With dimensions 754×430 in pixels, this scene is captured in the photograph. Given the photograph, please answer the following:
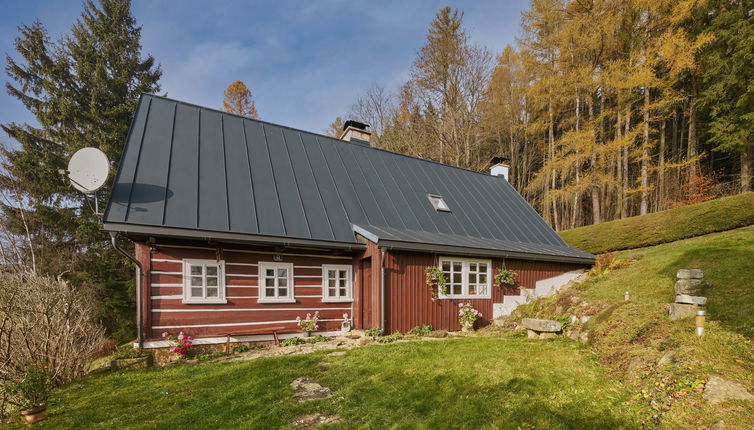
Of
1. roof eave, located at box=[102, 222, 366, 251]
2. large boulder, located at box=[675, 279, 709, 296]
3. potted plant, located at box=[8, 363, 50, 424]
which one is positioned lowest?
potted plant, located at box=[8, 363, 50, 424]

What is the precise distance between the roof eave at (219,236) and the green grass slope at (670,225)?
10.9 metres

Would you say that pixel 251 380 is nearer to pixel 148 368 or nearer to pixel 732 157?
pixel 148 368

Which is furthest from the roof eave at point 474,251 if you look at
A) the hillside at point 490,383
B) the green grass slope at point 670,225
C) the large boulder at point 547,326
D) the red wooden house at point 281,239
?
the green grass slope at point 670,225

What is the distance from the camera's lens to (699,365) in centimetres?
371

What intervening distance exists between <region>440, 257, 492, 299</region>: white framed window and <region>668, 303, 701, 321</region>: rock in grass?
476 cm

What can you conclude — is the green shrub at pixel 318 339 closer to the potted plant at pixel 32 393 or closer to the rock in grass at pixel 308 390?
the rock in grass at pixel 308 390

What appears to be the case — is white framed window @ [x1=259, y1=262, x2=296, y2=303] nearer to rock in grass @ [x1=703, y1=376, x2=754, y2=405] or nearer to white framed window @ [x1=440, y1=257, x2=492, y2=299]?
white framed window @ [x1=440, y1=257, x2=492, y2=299]

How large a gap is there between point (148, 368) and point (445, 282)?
6.87 m

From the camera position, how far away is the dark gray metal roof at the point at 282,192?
755cm

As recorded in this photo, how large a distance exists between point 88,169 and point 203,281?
11.1 feet

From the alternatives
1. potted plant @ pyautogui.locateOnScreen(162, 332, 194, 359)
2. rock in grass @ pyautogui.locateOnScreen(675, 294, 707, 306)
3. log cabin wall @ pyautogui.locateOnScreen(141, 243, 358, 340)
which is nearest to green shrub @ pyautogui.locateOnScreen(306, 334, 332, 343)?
log cabin wall @ pyautogui.locateOnScreen(141, 243, 358, 340)

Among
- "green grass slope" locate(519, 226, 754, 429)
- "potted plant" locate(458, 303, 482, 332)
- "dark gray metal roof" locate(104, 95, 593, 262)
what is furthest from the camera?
"potted plant" locate(458, 303, 482, 332)

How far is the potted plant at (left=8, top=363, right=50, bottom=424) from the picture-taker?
411cm

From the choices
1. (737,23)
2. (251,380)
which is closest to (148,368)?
(251,380)
